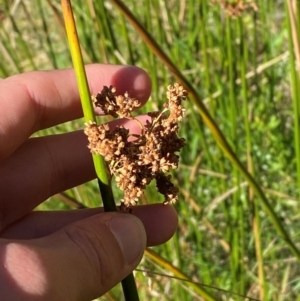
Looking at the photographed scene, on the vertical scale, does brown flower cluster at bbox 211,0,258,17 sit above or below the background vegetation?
above

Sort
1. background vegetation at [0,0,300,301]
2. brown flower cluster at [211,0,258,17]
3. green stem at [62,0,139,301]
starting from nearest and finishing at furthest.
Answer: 1. green stem at [62,0,139,301]
2. brown flower cluster at [211,0,258,17]
3. background vegetation at [0,0,300,301]

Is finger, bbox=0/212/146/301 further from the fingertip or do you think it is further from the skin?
the fingertip

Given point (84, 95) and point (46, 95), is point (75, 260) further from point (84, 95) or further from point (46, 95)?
point (46, 95)

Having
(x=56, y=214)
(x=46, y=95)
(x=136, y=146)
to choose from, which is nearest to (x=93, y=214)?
(x=56, y=214)

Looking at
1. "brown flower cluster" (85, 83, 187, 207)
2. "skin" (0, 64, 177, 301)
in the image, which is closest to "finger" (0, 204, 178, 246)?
"skin" (0, 64, 177, 301)

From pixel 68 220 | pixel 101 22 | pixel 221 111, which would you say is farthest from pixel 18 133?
pixel 221 111

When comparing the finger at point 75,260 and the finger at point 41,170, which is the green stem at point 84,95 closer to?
the finger at point 75,260

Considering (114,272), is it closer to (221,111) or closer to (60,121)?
(60,121)
